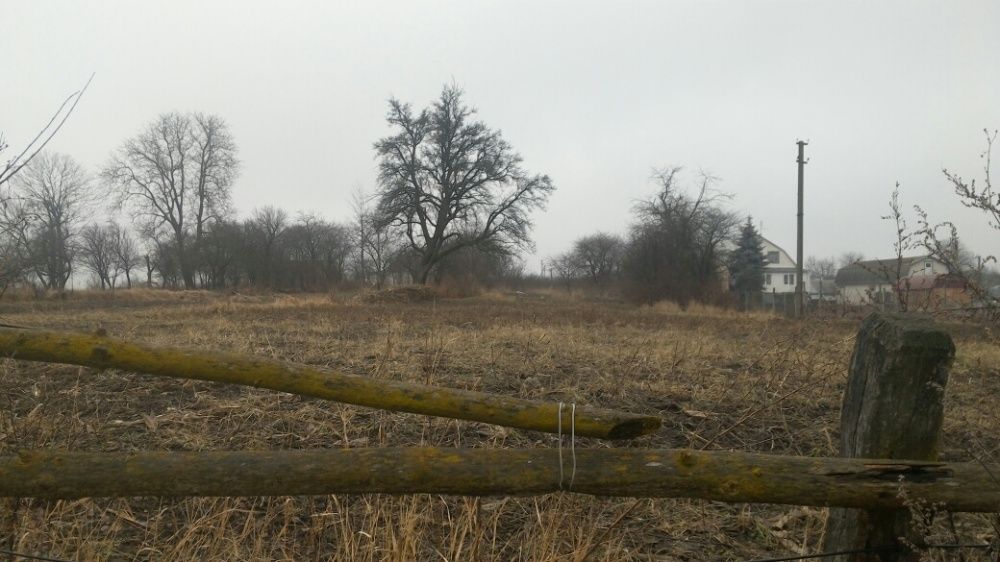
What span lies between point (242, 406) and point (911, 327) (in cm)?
395

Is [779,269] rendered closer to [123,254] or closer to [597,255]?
[597,255]

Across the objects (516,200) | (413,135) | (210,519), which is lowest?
(210,519)

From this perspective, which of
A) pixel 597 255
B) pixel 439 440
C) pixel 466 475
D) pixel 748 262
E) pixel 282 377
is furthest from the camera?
pixel 597 255

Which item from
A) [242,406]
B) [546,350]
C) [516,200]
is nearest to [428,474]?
[242,406]

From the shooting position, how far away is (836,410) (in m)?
5.09

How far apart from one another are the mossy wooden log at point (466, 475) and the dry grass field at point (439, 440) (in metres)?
0.70

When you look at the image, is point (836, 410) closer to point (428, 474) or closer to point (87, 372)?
point (428, 474)

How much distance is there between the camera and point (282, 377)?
6.77 feet

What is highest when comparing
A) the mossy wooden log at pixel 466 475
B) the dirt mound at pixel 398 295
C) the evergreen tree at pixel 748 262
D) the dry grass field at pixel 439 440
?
the evergreen tree at pixel 748 262

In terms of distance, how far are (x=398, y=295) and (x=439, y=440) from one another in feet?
77.3

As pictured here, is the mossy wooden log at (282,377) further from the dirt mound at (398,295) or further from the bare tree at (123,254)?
the bare tree at (123,254)

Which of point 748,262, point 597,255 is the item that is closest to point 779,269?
point 597,255

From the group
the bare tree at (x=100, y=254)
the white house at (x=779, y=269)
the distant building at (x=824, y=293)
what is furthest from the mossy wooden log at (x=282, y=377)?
the white house at (x=779, y=269)

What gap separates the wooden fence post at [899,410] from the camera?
1868 millimetres
